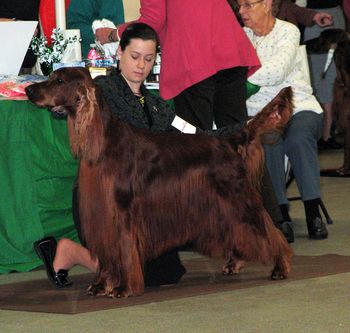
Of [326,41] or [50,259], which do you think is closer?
[50,259]

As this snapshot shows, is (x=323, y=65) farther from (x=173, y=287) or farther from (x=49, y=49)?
(x=173, y=287)

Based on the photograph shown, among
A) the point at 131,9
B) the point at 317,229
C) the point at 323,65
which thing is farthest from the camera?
the point at 323,65

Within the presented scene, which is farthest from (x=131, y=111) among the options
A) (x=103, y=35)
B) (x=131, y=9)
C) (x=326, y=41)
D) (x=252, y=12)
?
(x=326, y=41)

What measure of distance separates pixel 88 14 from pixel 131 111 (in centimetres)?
198

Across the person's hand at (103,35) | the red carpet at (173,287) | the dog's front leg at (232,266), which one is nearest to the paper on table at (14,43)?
the person's hand at (103,35)

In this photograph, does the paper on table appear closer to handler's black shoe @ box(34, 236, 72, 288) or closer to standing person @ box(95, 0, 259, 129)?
standing person @ box(95, 0, 259, 129)

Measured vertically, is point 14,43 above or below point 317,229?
above

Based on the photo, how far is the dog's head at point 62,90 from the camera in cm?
397

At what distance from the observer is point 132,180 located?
402 cm

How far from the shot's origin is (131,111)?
432 cm

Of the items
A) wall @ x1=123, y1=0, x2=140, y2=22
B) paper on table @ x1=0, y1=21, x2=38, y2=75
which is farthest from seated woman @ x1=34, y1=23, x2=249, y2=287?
wall @ x1=123, y1=0, x2=140, y2=22

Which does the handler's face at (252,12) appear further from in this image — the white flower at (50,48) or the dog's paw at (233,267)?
the dog's paw at (233,267)

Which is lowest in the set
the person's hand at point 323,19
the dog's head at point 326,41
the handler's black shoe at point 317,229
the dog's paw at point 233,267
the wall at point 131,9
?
the handler's black shoe at point 317,229

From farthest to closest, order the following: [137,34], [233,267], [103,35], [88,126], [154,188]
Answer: [103,35] → [233,267] → [137,34] → [154,188] → [88,126]
